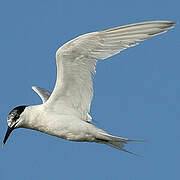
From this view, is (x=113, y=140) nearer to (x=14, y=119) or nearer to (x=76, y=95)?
(x=76, y=95)

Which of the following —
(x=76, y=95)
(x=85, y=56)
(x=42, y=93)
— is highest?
(x=85, y=56)

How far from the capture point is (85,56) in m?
9.08

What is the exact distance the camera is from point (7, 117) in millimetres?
9438

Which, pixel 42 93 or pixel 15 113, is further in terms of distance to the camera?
pixel 42 93

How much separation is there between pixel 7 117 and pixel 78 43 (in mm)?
1921

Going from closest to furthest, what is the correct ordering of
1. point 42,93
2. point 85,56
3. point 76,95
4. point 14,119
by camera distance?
point 85,56 < point 14,119 < point 76,95 < point 42,93

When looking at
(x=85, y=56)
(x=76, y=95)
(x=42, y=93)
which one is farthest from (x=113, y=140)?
(x=42, y=93)

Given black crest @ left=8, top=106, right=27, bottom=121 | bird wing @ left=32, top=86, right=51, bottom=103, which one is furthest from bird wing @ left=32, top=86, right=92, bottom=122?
black crest @ left=8, top=106, right=27, bottom=121

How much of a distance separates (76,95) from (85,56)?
0.84m

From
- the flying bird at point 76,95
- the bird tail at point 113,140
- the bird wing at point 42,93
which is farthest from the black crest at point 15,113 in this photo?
the bird wing at point 42,93

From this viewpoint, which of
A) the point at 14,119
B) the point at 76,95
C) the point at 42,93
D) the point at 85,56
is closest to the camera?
the point at 85,56

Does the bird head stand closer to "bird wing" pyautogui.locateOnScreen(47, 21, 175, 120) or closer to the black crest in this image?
the black crest

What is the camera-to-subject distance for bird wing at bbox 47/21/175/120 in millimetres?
8500

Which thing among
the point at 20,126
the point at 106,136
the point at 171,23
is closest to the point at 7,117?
the point at 20,126
